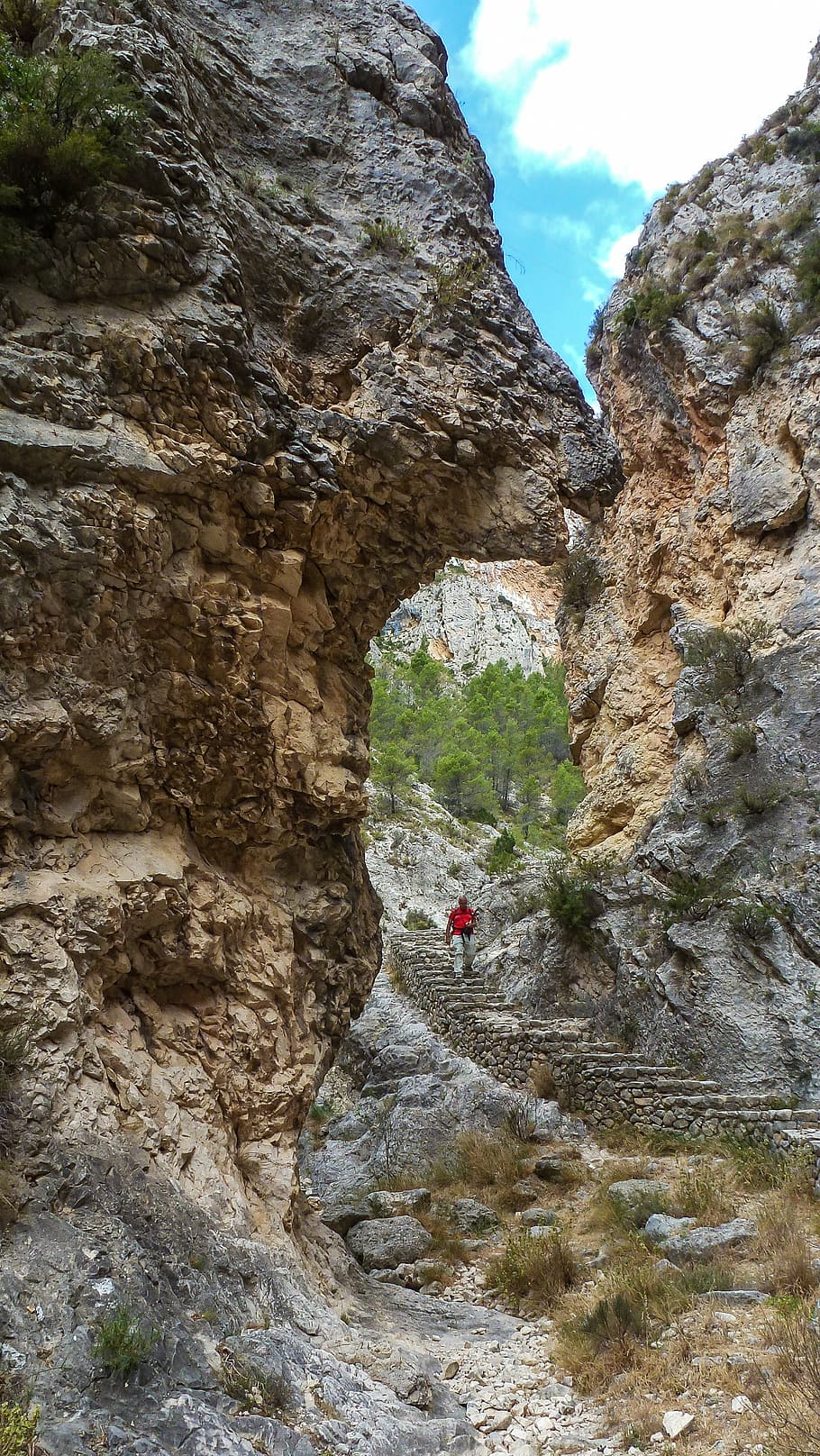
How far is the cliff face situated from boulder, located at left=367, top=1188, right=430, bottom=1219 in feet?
17.2

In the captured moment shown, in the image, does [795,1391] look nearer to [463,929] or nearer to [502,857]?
[463,929]

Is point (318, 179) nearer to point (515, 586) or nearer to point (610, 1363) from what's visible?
point (610, 1363)

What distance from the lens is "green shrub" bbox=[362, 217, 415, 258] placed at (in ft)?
24.2

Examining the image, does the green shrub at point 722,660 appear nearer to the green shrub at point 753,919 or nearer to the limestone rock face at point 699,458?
the limestone rock face at point 699,458

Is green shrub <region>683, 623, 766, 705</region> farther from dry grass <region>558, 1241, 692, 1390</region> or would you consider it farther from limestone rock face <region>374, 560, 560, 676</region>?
limestone rock face <region>374, 560, 560, 676</region>

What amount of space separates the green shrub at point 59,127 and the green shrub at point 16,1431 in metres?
6.09

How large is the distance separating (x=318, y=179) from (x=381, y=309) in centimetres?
178

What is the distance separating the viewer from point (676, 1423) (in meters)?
4.28

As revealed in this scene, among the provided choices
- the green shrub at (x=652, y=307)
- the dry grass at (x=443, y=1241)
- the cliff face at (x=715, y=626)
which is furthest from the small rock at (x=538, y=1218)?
the green shrub at (x=652, y=307)

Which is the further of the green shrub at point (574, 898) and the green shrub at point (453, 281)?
the green shrub at point (574, 898)

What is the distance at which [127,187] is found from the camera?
17.5 ft

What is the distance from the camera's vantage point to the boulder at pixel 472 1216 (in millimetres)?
8508

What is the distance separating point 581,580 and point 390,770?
11.3m

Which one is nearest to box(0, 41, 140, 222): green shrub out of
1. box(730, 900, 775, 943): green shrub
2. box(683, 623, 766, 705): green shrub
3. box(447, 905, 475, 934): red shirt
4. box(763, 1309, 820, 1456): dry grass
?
box(763, 1309, 820, 1456): dry grass
